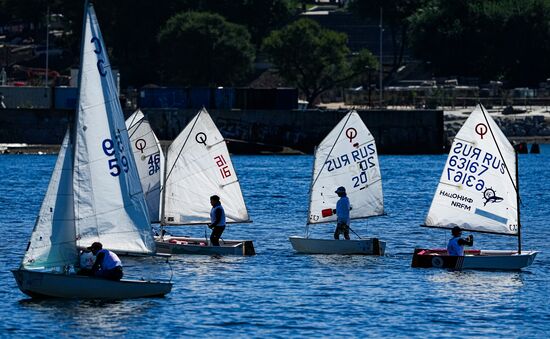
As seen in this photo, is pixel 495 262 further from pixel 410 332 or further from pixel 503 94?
pixel 503 94

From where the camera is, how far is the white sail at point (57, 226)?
163 feet

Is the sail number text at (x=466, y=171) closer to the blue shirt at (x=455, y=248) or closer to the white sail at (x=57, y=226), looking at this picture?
the blue shirt at (x=455, y=248)

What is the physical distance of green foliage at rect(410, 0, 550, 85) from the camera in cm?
19650

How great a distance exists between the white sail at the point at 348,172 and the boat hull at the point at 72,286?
16.0 metres

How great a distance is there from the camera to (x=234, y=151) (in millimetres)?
154500

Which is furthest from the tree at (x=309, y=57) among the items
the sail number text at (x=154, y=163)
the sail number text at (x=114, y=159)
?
the sail number text at (x=114, y=159)

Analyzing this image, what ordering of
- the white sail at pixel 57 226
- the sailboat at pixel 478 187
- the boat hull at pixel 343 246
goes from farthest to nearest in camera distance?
the boat hull at pixel 343 246
the sailboat at pixel 478 187
the white sail at pixel 57 226

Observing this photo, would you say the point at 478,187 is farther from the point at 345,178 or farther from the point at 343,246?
the point at 345,178

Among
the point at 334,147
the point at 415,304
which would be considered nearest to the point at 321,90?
the point at 334,147

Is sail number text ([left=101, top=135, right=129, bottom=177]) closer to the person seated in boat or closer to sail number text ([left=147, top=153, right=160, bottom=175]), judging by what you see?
the person seated in boat

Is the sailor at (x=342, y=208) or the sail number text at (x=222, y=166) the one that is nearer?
the sailor at (x=342, y=208)

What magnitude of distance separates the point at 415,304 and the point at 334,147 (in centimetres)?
1358

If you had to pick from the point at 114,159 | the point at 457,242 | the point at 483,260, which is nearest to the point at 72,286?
the point at 114,159

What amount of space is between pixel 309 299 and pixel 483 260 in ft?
28.0
